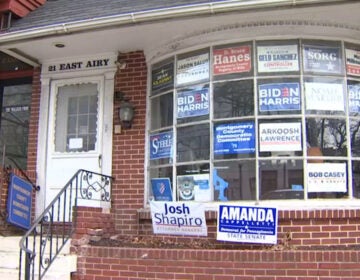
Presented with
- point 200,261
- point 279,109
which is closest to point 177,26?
point 279,109

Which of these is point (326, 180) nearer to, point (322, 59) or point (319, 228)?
point (319, 228)

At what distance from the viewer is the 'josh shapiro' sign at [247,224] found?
648cm

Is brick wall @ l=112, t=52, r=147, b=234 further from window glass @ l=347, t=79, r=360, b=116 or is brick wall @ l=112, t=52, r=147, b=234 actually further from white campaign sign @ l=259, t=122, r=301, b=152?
window glass @ l=347, t=79, r=360, b=116

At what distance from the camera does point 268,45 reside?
7.30m

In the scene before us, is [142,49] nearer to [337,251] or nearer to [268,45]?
[268,45]

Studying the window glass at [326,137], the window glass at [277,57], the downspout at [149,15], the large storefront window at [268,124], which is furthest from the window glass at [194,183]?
the downspout at [149,15]

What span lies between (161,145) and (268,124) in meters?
1.67

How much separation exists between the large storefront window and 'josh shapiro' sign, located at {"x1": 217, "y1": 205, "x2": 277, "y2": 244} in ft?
1.42

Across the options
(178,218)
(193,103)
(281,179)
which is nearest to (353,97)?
(281,179)

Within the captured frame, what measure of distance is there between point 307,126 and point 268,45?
123 cm

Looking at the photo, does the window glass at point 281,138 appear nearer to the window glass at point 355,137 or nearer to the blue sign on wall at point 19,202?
the window glass at point 355,137

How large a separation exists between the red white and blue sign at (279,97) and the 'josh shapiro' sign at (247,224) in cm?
141

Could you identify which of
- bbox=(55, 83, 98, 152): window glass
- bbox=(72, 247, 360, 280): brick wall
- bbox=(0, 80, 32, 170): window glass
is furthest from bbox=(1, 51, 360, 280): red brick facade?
bbox=(0, 80, 32, 170): window glass

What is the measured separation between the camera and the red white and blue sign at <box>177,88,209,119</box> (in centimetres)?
748
